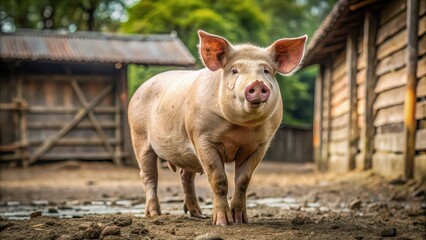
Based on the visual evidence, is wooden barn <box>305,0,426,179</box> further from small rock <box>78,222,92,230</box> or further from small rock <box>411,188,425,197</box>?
small rock <box>78,222,92,230</box>

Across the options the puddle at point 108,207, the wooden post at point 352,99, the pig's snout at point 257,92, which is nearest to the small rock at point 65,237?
the pig's snout at point 257,92

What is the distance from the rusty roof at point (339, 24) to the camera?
10344mm

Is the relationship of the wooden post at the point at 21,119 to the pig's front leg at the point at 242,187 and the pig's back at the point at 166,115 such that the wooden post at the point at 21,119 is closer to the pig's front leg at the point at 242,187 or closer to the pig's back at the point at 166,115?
the pig's back at the point at 166,115

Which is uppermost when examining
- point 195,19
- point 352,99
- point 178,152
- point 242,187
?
point 195,19

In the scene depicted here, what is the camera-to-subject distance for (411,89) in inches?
348

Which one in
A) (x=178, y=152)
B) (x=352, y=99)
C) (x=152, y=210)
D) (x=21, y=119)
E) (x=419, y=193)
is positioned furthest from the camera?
(x=21, y=119)

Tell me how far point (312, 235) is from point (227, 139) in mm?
1115

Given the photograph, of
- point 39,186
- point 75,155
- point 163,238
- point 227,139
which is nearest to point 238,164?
point 227,139

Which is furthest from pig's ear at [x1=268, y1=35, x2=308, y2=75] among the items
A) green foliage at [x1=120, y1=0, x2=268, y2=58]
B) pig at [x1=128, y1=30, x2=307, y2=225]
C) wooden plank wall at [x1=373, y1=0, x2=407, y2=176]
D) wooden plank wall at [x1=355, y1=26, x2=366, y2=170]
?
green foliage at [x1=120, y1=0, x2=268, y2=58]

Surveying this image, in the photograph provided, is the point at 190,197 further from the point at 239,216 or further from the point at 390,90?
the point at 390,90

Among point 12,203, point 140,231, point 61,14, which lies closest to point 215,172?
point 140,231

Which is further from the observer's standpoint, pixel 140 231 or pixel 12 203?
pixel 12 203

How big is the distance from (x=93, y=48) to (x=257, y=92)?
1421cm

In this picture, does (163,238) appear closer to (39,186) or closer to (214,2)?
(39,186)
